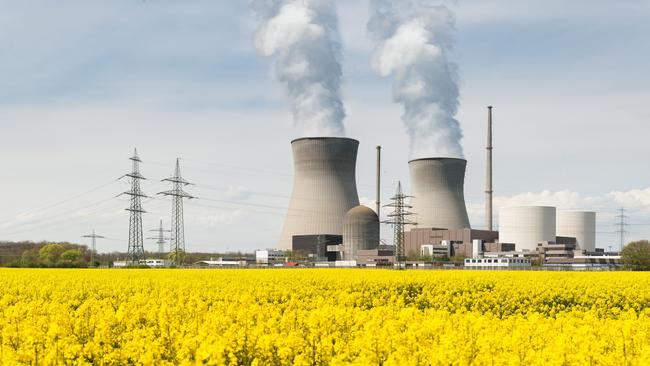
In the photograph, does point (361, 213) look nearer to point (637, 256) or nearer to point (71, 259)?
point (637, 256)

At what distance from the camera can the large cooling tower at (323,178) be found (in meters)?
60.1

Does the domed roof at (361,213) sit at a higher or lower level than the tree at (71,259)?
higher

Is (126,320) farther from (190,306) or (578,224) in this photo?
(578,224)

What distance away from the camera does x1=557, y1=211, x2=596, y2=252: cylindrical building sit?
86062 mm

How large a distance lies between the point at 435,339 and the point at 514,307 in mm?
10489

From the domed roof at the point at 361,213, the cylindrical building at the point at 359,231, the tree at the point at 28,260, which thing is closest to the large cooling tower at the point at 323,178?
the domed roof at the point at 361,213

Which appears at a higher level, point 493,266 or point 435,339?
point 435,339

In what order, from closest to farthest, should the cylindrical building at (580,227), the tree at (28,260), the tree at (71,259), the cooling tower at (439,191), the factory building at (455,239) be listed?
the tree at (28,260)
the tree at (71,259)
the cooling tower at (439,191)
the factory building at (455,239)
the cylindrical building at (580,227)

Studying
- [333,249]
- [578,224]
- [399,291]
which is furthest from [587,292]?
[578,224]

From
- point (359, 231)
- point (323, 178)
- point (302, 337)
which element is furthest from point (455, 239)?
point (302, 337)

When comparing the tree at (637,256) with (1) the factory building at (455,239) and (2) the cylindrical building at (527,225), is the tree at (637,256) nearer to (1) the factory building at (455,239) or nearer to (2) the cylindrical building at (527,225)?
(2) the cylindrical building at (527,225)

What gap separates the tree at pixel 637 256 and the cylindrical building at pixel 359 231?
83.6 ft

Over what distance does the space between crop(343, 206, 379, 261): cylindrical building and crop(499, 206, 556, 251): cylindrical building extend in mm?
15937

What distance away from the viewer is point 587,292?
56.8 feet
